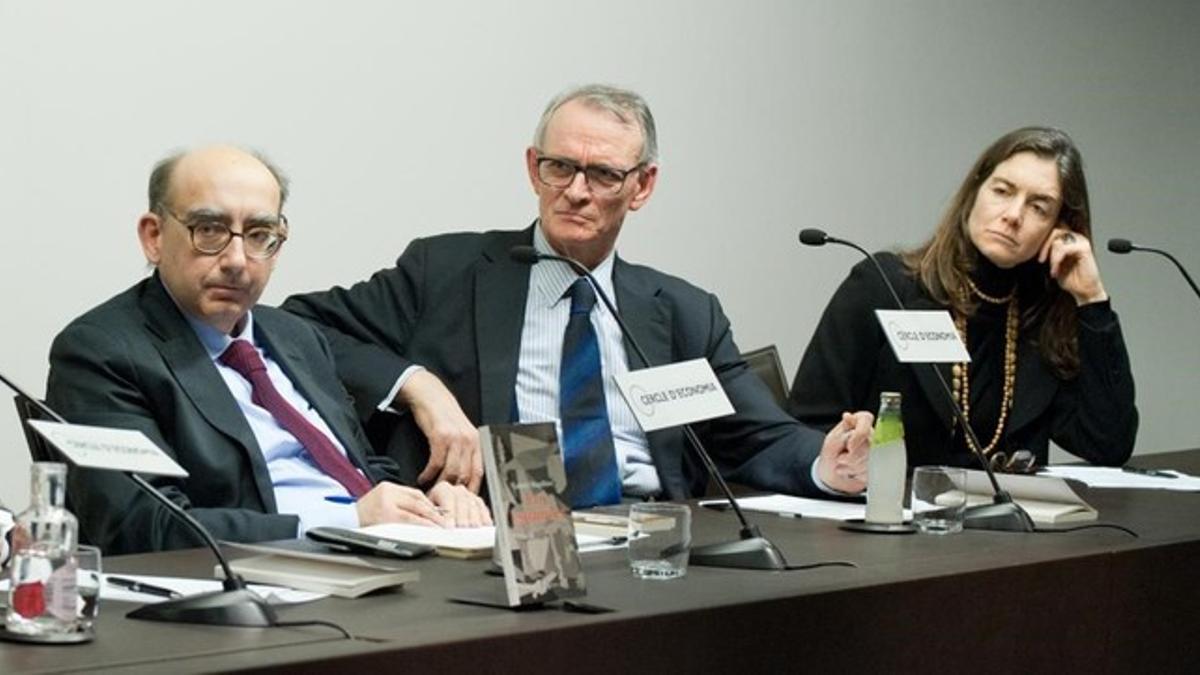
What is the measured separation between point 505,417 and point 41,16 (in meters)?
1.28

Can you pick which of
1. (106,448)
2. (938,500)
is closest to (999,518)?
(938,500)

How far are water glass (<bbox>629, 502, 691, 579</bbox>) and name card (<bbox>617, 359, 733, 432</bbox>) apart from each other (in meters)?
0.18

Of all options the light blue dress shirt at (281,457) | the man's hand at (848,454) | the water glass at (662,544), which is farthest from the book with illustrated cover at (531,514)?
the man's hand at (848,454)

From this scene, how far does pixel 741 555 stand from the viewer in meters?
2.65

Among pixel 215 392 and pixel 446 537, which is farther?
pixel 215 392

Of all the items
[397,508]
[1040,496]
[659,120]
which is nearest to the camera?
[397,508]

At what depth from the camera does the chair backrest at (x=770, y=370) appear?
14.6 ft

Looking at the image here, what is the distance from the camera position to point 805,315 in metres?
5.85

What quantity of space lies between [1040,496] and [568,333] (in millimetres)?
952

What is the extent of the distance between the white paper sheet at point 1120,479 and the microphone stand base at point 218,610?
7.55 feet

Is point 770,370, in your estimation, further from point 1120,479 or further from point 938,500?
point 938,500

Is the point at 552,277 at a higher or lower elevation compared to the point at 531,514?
higher

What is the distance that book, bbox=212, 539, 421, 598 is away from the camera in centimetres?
229

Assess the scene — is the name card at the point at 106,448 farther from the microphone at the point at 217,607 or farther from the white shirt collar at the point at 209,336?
the white shirt collar at the point at 209,336
